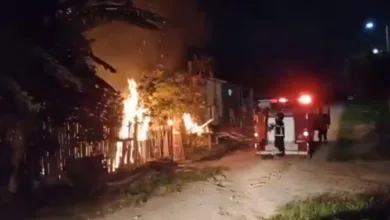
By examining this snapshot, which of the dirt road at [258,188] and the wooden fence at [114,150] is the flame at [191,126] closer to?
the wooden fence at [114,150]

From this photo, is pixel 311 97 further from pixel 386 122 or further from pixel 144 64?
pixel 386 122

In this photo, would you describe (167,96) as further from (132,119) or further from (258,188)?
(258,188)

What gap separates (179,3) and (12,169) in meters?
17.6

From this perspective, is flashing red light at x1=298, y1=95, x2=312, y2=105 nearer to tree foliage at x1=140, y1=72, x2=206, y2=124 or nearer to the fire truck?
the fire truck

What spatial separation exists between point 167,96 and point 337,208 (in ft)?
47.6

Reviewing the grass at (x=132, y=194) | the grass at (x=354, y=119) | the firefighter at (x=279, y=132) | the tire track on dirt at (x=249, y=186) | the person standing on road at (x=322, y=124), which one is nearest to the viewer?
the tire track on dirt at (x=249, y=186)

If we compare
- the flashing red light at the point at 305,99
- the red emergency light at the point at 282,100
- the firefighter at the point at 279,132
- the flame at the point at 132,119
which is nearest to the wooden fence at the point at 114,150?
the flame at the point at 132,119

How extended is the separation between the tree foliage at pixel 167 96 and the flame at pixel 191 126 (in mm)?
308

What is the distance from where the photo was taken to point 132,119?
20578 mm

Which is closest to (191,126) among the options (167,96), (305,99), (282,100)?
(167,96)

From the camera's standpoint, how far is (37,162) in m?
14.1

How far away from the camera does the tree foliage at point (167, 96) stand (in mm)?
23906

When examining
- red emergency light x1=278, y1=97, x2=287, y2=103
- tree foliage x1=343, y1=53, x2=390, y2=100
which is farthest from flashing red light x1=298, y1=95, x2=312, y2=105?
tree foliage x1=343, y1=53, x2=390, y2=100

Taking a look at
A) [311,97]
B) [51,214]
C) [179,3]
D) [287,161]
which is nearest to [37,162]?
[51,214]
